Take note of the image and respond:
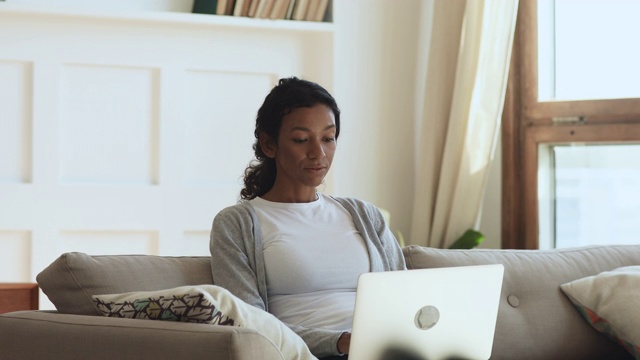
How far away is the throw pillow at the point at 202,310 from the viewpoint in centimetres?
194

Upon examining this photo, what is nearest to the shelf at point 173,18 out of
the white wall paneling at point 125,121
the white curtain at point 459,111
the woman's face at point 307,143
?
the white wall paneling at point 125,121

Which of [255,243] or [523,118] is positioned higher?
[523,118]

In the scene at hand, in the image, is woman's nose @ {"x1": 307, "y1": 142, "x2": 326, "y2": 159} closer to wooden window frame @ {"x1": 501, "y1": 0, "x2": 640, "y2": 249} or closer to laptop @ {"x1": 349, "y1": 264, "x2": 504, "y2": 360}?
laptop @ {"x1": 349, "y1": 264, "x2": 504, "y2": 360}

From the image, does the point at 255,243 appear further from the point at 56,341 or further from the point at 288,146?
the point at 56,341

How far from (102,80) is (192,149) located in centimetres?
40

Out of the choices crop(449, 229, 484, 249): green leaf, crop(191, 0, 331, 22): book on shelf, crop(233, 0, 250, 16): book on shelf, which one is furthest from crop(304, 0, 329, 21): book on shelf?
crop(449, 229, 484, 249): green leaf

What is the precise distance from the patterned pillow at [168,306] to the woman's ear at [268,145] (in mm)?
638

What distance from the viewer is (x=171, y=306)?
196 centimetres

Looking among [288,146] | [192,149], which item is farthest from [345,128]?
[288,146]

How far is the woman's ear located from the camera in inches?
102

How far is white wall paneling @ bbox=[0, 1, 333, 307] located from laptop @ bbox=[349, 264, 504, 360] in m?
1.98

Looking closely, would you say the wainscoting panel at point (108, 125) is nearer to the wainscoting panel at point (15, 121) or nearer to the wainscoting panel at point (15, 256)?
the wainscoting panel at point (15, 121)

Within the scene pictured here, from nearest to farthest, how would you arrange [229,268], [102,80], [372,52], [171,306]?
1. [171,306]
2. [229,268]
3. [102,80]
4. [372,52]

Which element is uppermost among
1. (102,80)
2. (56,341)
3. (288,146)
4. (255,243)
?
(102,80)
